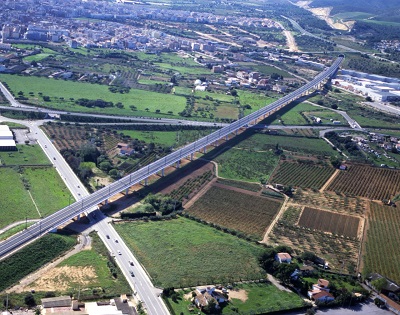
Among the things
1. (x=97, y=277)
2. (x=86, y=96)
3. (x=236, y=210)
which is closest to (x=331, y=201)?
(x=236, y=210)

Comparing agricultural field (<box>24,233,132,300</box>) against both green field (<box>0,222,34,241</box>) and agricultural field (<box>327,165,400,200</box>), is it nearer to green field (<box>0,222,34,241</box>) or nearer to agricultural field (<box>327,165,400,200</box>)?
green field (<box>0,222,34,241</box>)

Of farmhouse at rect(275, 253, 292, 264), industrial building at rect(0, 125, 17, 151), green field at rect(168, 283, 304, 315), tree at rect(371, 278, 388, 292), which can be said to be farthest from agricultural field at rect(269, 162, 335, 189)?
industrial building at rect(0, 125, 17, 151)

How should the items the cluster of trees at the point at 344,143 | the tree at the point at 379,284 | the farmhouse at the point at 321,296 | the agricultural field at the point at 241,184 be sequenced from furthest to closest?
the cluster of trees at the point at 344,143 → the agricultural field at the point at 241,184 → the tree at the point at 379,284 → the farmhouse at the point at 321,296

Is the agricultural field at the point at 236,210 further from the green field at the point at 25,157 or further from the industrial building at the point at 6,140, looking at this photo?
the industrial building at the point at 6,140

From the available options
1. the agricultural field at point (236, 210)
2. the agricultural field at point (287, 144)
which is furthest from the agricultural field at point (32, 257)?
the agricultural field at point (287, 144)

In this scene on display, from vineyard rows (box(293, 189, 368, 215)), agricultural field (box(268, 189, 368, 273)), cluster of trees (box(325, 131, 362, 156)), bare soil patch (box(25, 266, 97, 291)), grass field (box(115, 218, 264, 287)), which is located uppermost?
cluster of trees (box(325, 131, 362, 156))

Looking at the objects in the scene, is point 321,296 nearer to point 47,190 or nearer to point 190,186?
point 190,186

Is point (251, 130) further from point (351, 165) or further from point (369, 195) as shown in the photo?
point (369, 195)

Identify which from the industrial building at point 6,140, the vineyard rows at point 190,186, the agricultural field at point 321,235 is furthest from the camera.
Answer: the industrial building at point 6,140
